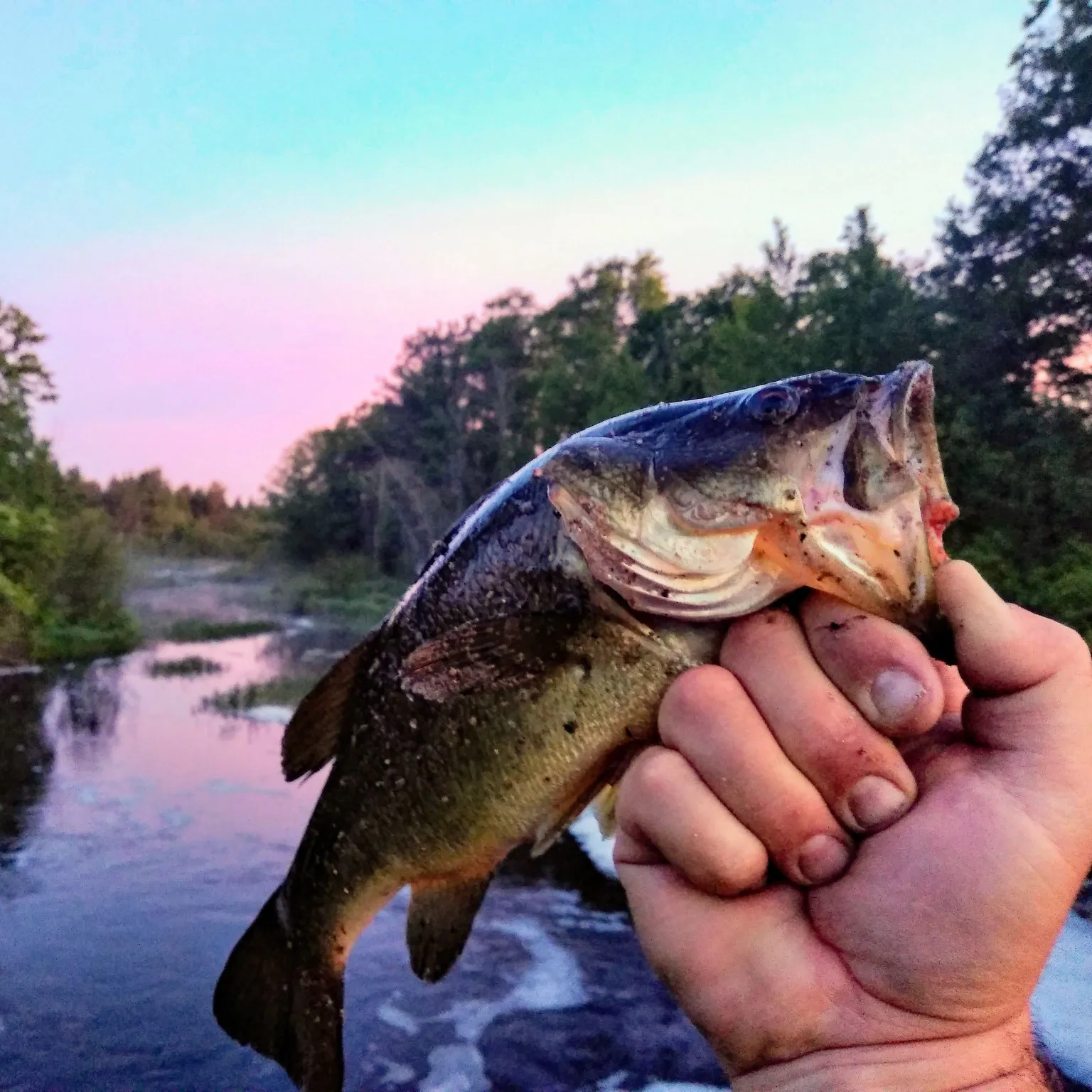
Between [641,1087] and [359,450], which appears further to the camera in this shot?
[359,450]

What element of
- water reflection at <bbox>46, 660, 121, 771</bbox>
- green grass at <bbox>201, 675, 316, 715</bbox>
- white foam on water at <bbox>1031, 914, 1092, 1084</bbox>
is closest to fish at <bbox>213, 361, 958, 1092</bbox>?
white foam on water at <bbox>1031, 914, 1092, 1084</bbox>

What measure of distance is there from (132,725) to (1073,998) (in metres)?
14.3

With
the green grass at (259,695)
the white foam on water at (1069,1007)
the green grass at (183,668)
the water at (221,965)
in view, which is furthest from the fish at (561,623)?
the green grass at (183,668)

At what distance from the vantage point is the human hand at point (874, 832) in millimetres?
1600

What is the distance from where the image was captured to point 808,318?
108 feet

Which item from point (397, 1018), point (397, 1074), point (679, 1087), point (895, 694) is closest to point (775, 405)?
point (895, 694)

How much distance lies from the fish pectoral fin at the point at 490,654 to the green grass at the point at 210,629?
29904mm

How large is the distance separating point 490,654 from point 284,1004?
4.90ft

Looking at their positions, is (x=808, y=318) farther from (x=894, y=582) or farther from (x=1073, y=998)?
(x=894, y=582)

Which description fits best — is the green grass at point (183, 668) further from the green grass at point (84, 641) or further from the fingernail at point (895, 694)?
the fingernail at point (895, 694)

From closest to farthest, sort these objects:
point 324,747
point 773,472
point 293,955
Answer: point 773,472
point 324,747
point 293,955

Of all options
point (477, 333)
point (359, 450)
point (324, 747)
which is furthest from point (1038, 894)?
point (359, 450)

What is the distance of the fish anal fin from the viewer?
6.66 ft

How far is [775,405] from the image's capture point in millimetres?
1708
